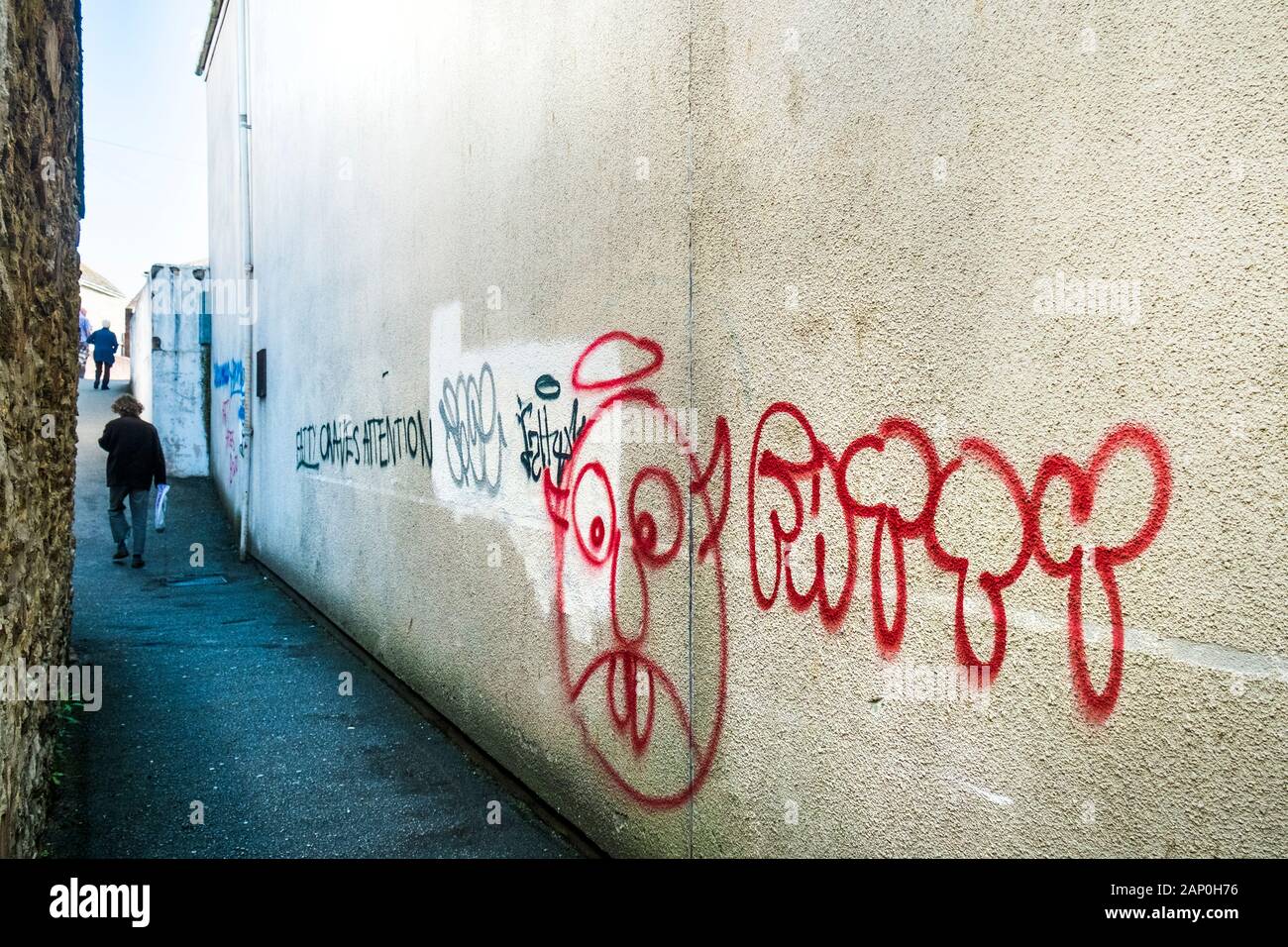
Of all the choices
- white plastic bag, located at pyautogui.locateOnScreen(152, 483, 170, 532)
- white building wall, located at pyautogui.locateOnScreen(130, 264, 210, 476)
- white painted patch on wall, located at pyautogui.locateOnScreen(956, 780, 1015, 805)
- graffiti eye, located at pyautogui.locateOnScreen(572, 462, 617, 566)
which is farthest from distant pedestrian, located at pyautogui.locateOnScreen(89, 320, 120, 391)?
white painted patch on wall, located at pyautogui.locateOnScreen(956, 780, 1015, 805)

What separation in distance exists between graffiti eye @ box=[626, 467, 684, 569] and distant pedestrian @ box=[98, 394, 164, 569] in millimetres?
8389

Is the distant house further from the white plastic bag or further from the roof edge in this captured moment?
the white plastic bag

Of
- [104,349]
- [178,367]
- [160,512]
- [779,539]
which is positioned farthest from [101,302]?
[779,539]

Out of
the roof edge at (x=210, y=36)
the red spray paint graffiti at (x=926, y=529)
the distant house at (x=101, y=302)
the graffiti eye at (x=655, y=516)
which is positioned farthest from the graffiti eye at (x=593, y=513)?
the distant house at (x=101, y=302)

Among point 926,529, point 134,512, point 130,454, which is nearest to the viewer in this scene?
point 926,529

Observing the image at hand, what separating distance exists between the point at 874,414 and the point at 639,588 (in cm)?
128

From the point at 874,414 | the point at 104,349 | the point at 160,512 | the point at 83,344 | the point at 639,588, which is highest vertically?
the point at 83,344

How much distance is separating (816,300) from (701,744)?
147 cm

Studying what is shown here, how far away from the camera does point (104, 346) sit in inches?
859

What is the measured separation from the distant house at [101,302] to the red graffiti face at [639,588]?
133ft

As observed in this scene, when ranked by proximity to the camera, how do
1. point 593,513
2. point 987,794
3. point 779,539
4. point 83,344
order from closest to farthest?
point 987,794, point 779,539, point 593,513, point 83,344

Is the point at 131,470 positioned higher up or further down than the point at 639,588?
higher up

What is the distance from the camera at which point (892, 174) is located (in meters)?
2.31

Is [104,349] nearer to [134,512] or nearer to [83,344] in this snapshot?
[83,344]
